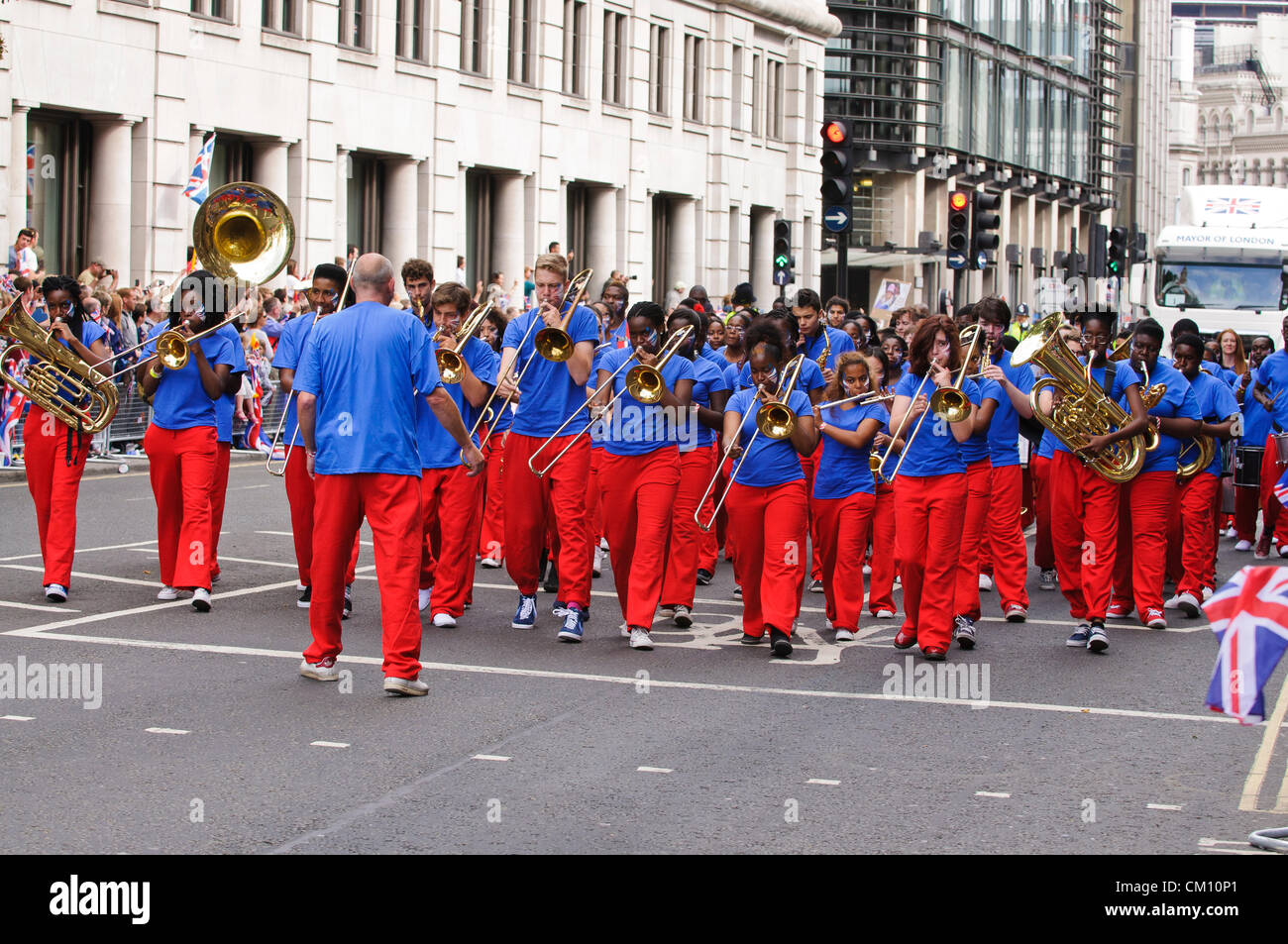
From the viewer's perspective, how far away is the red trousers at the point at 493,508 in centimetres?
1361

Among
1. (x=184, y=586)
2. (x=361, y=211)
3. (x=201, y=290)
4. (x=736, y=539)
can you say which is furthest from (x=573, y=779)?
(x=361, y=211)

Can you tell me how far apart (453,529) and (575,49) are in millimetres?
29803

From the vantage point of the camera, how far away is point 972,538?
10789mm

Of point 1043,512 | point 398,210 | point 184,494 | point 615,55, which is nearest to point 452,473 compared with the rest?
point 184,494

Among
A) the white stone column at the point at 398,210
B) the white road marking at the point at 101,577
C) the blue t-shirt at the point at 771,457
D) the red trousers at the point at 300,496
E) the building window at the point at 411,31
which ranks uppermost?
the building window at the point at 411,31

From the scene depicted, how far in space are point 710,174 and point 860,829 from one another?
39.3 meters

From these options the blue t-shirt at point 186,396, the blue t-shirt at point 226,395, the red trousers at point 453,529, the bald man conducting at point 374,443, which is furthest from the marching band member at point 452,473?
the bald man conducting at point 374,443

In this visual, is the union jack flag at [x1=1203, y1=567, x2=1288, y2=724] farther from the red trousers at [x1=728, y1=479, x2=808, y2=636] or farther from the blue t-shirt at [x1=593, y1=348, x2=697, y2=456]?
the blue t-shirt at [x1=593, y1=348, x2=697, y2=456]

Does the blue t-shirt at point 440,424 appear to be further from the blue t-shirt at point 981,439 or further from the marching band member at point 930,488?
the blue t-shirt at point 981,439

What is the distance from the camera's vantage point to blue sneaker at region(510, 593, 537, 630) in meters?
11.0

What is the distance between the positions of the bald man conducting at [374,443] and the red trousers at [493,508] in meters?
4.46

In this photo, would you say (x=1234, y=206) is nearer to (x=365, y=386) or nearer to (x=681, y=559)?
(x=681, y=559)

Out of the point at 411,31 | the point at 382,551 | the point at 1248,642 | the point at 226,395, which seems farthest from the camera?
the point at 411,31

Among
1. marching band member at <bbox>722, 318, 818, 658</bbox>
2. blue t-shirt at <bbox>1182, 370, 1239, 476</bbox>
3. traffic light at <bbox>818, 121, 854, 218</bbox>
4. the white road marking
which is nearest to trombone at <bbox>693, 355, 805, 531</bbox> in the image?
marching band member at <bbox>722, 318, 818, 658</bbox>
